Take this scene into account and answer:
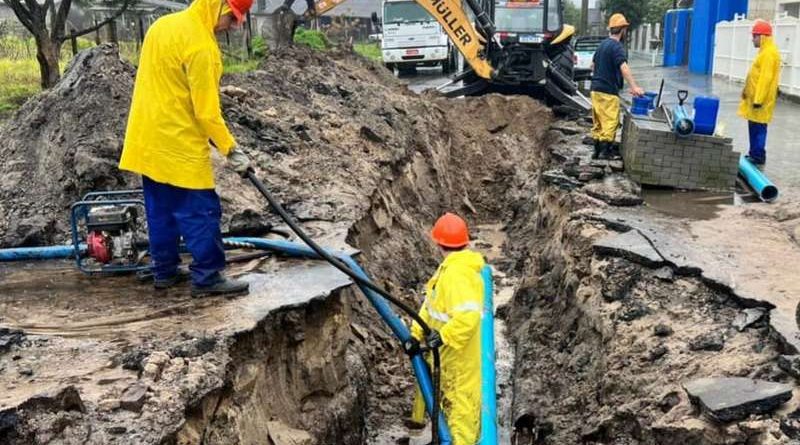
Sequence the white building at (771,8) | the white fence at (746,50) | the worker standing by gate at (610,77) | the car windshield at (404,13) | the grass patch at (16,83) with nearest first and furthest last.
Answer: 1. the worker standing by gate at (610,77)
2. the grass patch at (16,83)
3. the white fence at (746,50)
4. the white building at (771,8)
5. the car windshield at (404,13)

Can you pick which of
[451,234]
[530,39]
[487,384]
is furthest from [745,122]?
[451,234]

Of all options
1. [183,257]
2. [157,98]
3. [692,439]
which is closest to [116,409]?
[157,98]

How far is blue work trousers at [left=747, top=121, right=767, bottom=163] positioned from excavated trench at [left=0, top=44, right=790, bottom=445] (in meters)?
2.19

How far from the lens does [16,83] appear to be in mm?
17516

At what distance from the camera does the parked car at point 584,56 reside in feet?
74.7

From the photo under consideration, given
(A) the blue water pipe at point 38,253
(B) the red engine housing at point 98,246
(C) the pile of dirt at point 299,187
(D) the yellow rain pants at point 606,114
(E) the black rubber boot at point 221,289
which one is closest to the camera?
(C) the pile of dirt at point 299,187

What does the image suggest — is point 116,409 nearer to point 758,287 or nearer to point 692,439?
point 692,439

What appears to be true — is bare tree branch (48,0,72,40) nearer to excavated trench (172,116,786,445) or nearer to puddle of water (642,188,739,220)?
excavated trench (172,116,786,445)

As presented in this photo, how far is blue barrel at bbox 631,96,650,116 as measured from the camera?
9.02 meters

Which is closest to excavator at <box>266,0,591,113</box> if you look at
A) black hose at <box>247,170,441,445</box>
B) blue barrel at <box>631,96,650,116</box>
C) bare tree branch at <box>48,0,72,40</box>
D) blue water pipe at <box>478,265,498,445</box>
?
bare tree branch at <box>48,0,72,40</box>

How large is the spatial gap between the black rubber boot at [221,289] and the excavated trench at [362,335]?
100 millimetres

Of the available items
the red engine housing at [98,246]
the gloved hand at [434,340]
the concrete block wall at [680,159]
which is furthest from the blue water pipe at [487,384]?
the concrete block wall at [680,159]

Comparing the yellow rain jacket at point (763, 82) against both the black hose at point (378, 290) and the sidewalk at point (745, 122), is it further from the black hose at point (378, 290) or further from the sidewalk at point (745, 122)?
the black hose at point (378, 290)

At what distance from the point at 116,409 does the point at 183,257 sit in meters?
2.36
